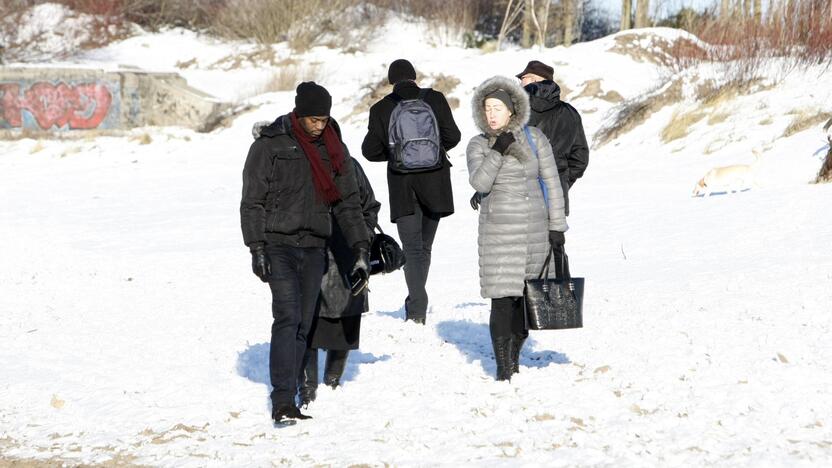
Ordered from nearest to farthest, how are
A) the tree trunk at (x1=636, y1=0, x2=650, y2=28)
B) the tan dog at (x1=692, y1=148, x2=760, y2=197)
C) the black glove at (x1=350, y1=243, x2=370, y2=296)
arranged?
1. the black glove at (x1=350, y1=243, x2=370, y2=296)
2. the tan dog at (x1=692, y1=148, x2=760, y2=197)
3. the tree trunk at (x1=636, y1=0, x2=650, y2=28)

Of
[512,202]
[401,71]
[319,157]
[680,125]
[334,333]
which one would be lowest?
[680,125]

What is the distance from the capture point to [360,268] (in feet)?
18.7

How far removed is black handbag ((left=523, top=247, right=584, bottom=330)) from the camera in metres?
5.80

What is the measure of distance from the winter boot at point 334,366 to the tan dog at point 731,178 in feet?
29.0

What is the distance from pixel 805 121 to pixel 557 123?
11.3 meters

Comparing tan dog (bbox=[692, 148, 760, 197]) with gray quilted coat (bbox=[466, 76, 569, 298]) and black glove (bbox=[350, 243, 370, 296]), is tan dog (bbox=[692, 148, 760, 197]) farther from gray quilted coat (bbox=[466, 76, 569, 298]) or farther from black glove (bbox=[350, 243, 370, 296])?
black glove (bbox=[350, 243, 370, 296])

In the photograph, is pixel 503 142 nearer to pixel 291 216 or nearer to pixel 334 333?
pixel 291 216

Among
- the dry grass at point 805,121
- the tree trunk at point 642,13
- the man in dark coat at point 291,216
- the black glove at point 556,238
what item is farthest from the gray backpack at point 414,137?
the tree trunk at point 642,13

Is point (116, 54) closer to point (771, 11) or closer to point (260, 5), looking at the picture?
point (260, 5)

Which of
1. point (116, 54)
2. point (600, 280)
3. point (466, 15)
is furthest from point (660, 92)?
point (116, 54)

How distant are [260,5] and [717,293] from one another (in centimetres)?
3771

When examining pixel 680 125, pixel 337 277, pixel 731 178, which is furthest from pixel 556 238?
pixel 680 125

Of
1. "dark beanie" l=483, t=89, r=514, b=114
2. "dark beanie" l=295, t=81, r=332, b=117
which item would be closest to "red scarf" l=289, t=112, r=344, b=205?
"dark beanie" l=295, t=81, r=332, b=117

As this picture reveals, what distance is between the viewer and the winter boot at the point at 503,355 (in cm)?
604
